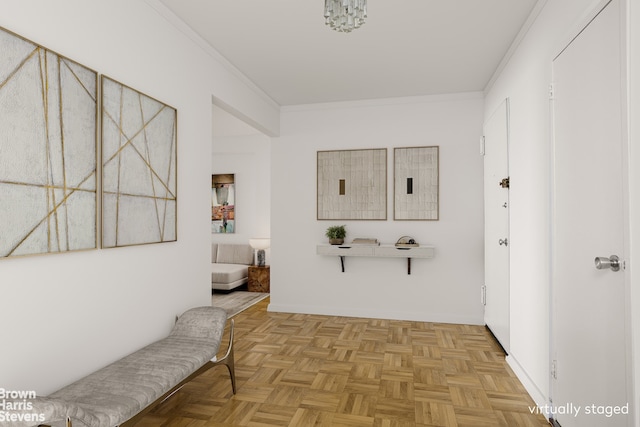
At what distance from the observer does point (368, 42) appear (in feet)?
10.6

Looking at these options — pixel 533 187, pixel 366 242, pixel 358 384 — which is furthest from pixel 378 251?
pixel 533 187

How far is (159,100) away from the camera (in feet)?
8.66

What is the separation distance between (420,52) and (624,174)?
7.59ft

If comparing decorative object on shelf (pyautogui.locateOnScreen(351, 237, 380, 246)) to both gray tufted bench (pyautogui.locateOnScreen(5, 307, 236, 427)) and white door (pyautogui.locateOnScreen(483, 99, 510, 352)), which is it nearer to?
white door (pyautogui.locateOnScreen(483, 99, 510, 352))

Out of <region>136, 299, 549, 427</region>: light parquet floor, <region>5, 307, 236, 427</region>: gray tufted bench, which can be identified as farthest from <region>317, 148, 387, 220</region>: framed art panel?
<region>5, 307, 236, 427</region>: gray tufted bench

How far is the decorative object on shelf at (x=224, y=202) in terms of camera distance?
6.92m

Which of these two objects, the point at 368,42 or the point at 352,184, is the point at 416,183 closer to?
the point at 352,184

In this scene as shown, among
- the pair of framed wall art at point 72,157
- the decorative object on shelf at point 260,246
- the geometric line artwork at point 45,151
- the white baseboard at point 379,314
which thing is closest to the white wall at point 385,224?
the white baseboard at point 379,314

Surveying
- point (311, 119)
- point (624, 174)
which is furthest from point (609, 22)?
point (311, 119)

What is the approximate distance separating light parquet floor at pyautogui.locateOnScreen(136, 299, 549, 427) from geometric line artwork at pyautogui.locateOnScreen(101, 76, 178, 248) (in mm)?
1146

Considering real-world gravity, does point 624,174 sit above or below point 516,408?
above

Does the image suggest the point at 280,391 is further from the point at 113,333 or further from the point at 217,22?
the point at 217,22

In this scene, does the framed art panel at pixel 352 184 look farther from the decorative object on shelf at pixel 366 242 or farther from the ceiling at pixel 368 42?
the ceiling at pixel 368 42

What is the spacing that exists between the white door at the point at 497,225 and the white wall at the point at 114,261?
8.54 ft
